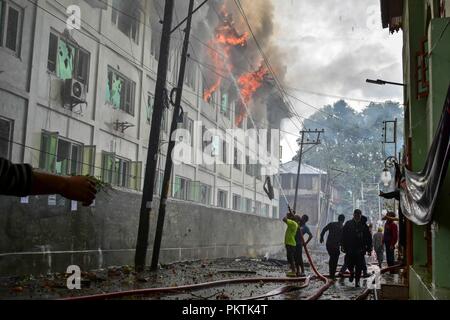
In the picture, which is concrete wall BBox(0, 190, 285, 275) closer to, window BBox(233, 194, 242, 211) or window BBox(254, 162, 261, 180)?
window BBox(233, 194, 242, 211)

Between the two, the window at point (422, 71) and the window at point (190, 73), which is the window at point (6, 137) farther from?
the window at point (190, 73)

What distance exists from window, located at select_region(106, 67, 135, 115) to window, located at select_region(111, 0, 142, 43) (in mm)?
1876

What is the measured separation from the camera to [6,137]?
1205 cm

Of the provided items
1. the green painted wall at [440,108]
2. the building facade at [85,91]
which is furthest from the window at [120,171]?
the green painted wall at [440,108]

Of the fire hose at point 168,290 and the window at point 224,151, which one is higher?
the window at point 224,151

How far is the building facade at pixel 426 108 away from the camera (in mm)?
5539

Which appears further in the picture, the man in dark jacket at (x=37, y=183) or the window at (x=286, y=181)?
the window at (x=286, y=181)

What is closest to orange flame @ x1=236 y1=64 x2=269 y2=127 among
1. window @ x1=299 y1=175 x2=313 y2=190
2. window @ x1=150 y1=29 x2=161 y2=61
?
window @ x1=150 y1=29 x2=161 y2=61

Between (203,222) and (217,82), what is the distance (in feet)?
40.6

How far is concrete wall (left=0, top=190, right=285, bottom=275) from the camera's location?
1043 centimetres

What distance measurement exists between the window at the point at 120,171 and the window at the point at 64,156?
982 millimetres

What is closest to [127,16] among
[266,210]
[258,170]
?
[258,170]

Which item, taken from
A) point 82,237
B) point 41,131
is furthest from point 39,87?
point 82,237
